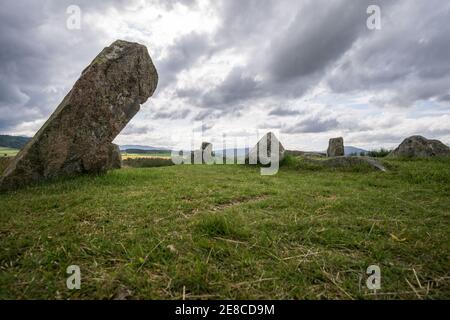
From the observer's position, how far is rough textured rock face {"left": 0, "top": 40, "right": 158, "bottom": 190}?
6.82m

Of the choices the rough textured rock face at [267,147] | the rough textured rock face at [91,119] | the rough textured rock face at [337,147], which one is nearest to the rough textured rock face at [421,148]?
the rough textured rock face at [337,147]

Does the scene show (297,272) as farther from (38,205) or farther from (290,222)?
(38,205)

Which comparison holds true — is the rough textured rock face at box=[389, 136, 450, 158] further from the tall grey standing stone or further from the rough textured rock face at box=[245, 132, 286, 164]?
the tall grey standing stone

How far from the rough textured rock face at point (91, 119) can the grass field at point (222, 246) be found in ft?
4.92

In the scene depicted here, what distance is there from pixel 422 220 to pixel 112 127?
8437 mm

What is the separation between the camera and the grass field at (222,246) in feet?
7.22

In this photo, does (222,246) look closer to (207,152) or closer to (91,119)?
(91,119)

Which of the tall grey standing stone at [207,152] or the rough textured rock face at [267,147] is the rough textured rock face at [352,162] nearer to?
the rough textured rock face at [267,147]

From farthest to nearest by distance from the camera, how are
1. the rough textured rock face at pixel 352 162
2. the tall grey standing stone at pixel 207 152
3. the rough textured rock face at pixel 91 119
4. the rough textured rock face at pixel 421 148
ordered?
the tall grey standing stone at pixel 207 152 → the rough textured rock face at pixel 421 148 → the rough textured rock face at pixel 352 162 → the rough textured rock face at pixel 91 119

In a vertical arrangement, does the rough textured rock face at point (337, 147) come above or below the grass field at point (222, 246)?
above

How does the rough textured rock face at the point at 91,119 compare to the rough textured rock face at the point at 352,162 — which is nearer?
the rough textured rock face at the point at 91,119

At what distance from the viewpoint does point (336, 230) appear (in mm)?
3551

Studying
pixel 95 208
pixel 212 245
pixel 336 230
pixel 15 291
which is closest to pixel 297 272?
pixel 212 245

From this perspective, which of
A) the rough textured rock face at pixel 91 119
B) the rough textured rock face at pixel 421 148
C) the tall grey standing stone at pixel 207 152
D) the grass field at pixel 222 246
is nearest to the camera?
the grass field at pixel 222 246
